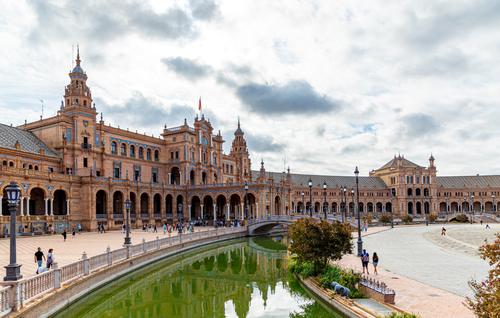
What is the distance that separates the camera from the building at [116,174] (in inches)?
2057

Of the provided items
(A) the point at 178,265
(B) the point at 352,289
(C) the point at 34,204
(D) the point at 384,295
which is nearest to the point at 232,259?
(A) the point at 178,265

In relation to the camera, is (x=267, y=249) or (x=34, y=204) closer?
(x=267, y=249)

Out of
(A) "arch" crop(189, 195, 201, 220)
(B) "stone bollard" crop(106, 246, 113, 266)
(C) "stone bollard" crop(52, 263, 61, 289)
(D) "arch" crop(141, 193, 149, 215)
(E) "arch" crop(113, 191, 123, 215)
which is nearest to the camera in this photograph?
(C) "stone bollard" crop(52, 263, 61, 289)

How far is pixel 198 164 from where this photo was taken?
3142 inches

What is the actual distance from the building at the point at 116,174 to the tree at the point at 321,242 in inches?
837

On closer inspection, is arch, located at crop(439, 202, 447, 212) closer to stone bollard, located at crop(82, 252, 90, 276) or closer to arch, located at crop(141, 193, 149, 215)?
arch, located at crop(141, 193, 149, 215)

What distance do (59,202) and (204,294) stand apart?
41139 millimetres

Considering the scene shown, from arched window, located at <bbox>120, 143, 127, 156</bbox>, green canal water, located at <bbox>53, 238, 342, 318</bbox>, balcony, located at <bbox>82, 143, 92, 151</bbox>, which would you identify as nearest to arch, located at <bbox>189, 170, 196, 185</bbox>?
arched window, located at <bbox>120, 143, 127, 156</bbox>

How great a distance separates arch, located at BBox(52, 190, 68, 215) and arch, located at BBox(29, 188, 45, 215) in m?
3.13

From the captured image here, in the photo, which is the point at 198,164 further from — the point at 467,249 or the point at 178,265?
the point at 467,249

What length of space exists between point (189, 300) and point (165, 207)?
169ft

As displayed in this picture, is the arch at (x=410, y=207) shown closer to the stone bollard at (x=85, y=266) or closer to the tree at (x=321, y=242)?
the tree at (x=321, y=242)

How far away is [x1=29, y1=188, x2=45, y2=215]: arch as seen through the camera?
5278cm

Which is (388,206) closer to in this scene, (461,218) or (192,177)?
(461,218)
